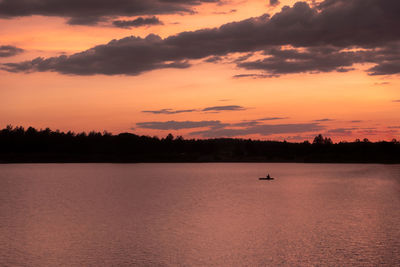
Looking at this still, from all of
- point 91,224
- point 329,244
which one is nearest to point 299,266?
point 329,244

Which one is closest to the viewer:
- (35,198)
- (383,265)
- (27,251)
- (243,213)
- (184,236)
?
(383,265)

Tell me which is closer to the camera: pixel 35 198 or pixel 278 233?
pixel 278 233

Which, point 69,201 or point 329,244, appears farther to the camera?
point 69,201

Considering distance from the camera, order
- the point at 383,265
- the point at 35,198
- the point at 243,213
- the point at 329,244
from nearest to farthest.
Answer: the point at 383,265 → the point at 329,244 → the point at 243,213 → the point at 35,198

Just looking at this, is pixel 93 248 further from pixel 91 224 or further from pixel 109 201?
pixel 109 201

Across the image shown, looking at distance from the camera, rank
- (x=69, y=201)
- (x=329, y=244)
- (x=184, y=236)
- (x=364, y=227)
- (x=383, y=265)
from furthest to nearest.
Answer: (x=69, y=201), (x=364, y=227), (x=184, y=236), (x=329, y=244), (x=383, y=265)

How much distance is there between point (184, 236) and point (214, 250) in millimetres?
6176

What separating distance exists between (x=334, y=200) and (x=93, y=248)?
5279 centimetres

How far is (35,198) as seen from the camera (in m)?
80.4

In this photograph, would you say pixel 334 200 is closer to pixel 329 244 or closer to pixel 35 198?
pixel 329 244

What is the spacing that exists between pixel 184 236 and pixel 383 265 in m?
17.9

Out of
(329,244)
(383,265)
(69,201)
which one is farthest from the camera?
(69,201)

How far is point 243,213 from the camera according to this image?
2378 inches

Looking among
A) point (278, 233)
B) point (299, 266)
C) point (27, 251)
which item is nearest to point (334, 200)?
point (278, 233)
